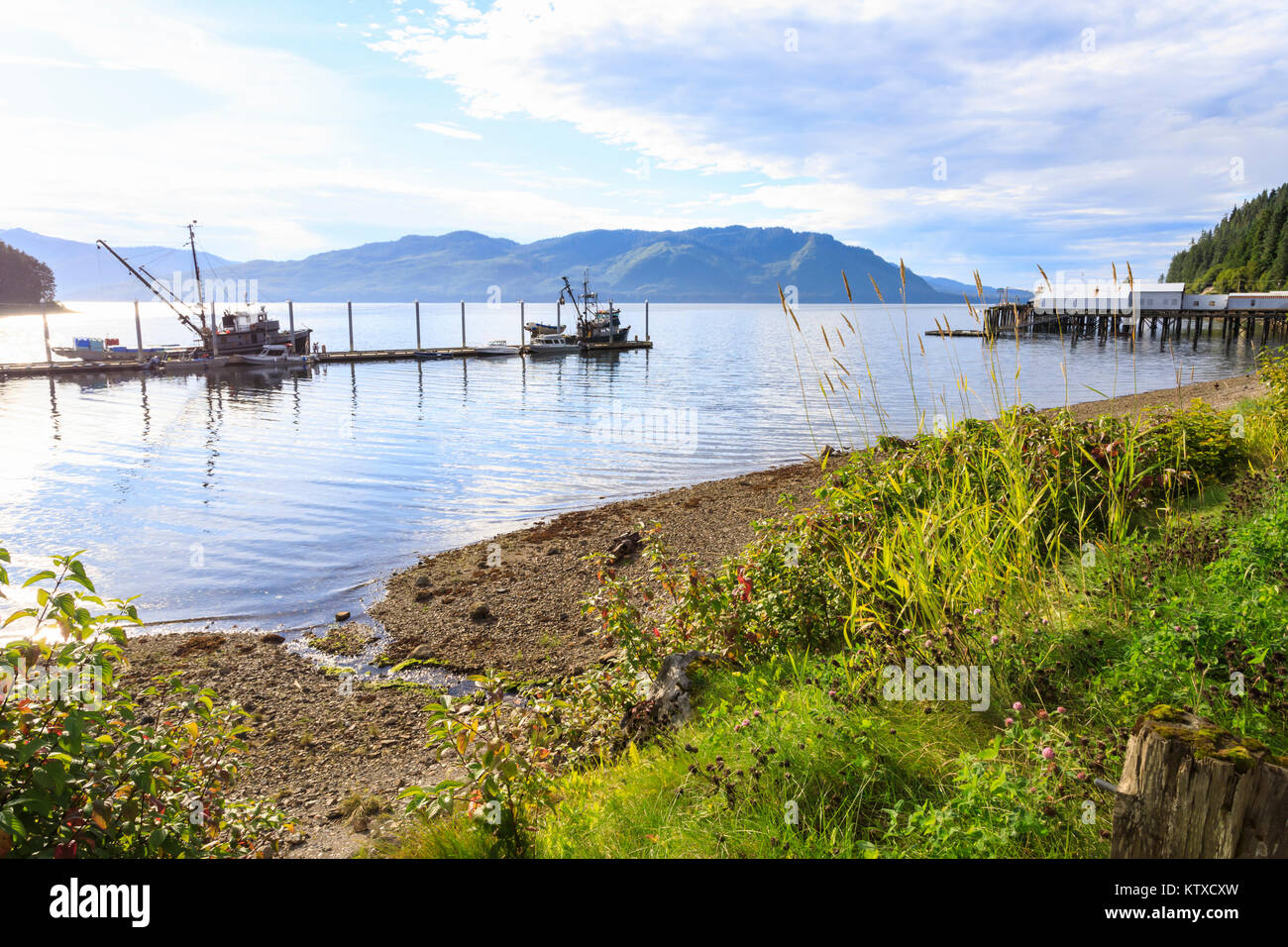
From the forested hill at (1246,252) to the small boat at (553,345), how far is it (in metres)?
94.3

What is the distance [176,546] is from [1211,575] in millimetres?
17121

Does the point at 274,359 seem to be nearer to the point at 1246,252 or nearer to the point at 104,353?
the point at 104,353

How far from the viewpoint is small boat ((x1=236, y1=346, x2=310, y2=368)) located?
6188cm

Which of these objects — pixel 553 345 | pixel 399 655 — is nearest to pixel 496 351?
pixel 553 345

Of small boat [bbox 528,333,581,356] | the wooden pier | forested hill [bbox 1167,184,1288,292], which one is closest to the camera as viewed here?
small boat [bbox 528,333,581,356]

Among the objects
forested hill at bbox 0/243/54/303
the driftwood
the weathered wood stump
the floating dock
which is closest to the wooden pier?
the floating dock

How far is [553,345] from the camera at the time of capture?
77.0m

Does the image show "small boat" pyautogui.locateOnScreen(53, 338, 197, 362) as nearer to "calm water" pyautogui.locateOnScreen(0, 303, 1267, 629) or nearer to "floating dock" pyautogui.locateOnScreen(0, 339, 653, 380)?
"floating dock" pyautogui.locateOnScreen(0, 339, 653, 380)

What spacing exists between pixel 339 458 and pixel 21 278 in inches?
6785

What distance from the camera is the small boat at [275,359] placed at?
61875 millimetres

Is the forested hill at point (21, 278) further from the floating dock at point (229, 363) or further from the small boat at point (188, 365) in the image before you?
the small boat at point (188, 365)

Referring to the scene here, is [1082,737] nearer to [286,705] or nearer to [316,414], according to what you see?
[286,705]

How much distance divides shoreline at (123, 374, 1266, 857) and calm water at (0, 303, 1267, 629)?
119 cm

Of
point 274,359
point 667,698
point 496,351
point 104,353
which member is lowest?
point 667,698
